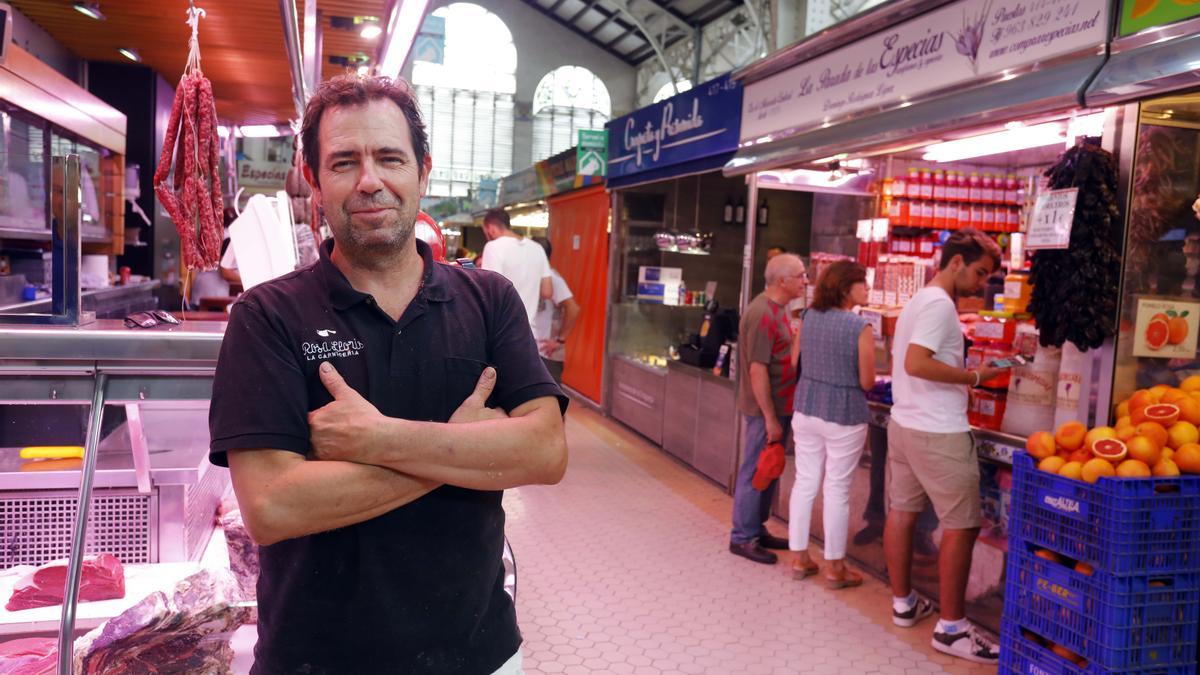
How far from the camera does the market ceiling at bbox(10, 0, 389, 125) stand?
18.1 ft

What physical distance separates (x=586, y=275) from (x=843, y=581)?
6.36 metres

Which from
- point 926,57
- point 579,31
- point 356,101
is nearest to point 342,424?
point 356,101

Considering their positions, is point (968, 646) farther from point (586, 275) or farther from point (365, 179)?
point (586, 275)

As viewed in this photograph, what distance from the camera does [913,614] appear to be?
14.0 ft

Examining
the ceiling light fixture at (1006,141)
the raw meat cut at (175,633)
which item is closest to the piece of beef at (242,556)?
the raw meat cut at (175,633)

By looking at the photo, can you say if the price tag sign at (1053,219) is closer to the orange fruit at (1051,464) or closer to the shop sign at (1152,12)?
the shop sign at (1152,12)

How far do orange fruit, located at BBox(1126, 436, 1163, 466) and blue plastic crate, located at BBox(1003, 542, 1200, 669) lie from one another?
15.3 inches

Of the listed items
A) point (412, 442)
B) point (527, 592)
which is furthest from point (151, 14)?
point (412, 442)

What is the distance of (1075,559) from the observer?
3.17 meters

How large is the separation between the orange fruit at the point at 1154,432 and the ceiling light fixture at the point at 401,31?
2.94m

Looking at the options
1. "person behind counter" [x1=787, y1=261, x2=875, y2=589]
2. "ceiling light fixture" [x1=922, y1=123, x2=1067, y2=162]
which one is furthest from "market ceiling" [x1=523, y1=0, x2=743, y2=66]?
"person behind counter" [x1=787, y1=261, x2=875, y2=589]

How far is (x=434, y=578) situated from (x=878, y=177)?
5554 mm

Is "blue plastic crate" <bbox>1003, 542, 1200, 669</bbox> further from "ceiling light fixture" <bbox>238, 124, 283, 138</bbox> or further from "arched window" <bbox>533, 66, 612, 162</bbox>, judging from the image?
"arched window" <bbox>533, 66, 612, 162</bbox>

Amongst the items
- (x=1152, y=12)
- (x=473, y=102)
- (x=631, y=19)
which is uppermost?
(x=631, y=19)
